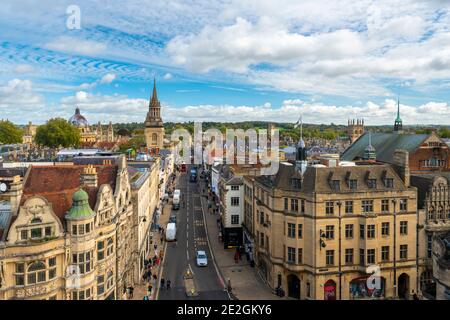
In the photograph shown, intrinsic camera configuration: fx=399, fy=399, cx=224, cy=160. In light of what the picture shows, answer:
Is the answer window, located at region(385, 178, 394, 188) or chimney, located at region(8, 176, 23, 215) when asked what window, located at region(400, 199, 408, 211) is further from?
chimney, located at region(8, 176, 23, 215)

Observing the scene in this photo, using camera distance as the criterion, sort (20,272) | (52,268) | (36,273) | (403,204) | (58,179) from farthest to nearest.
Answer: (403,204) < (58,179) < (52,268) < (36,273) < (20,272)

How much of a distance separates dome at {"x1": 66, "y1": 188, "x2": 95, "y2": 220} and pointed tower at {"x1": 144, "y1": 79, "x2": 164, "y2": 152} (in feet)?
361

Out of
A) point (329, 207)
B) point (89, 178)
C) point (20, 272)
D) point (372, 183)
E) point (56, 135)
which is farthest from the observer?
point (56, 135)

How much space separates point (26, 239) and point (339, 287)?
30.1 m

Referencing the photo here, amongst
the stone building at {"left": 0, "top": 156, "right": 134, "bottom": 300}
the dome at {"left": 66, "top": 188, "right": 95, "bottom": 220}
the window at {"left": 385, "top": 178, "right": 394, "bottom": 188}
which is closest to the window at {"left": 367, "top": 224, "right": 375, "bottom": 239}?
the window at {"left": 385, "top": 178, "right": 394, "bottom": 188}

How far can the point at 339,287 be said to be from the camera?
4119cm

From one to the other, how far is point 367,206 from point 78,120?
175130 millimetres

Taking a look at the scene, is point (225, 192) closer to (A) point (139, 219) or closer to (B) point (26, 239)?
(A) point (139, 219)

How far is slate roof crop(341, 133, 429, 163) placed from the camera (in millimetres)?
60062

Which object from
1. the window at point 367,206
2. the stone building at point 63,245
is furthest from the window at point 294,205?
the stone building at point 63,245

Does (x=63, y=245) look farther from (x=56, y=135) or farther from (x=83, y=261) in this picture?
(x=56, y=135)

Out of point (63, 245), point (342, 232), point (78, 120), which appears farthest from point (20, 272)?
point (78, 120)

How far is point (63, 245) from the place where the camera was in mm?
27281
